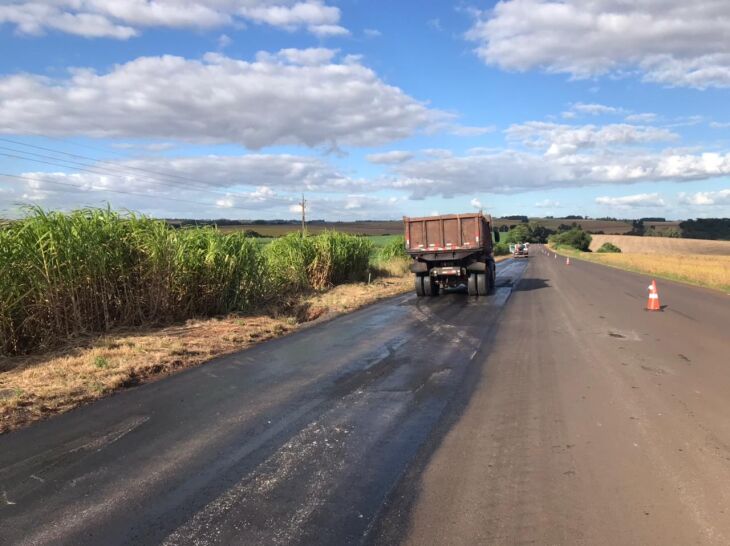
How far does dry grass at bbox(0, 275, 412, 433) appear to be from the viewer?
5.95m

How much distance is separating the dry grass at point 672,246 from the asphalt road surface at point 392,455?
82.6 m

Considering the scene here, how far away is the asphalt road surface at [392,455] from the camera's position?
130 inches

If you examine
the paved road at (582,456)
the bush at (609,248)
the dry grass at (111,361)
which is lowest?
the bush at (609,248)

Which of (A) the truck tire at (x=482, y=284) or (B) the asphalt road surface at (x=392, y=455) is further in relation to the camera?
(A) the truck tire at (x=482, y=284)

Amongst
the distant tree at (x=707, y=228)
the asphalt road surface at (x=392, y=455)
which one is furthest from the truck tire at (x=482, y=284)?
the distant tree at (x=707, y=228)

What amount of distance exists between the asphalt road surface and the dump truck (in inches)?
364

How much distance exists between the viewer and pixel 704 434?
4.86 metres

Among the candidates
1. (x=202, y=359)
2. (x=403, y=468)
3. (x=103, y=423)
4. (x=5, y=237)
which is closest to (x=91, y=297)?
(x=5, y=237)

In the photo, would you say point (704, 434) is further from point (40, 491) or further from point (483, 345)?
point (40, 491)

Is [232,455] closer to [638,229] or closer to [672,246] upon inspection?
[672,246]

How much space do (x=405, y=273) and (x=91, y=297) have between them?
2018 cm

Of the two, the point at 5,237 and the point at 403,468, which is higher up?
the point at 5,237

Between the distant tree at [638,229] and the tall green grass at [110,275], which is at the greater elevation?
the distant tree at [638,229]

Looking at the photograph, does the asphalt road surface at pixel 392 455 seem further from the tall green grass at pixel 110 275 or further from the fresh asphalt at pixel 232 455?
the tall green grass at pixel 110 275
